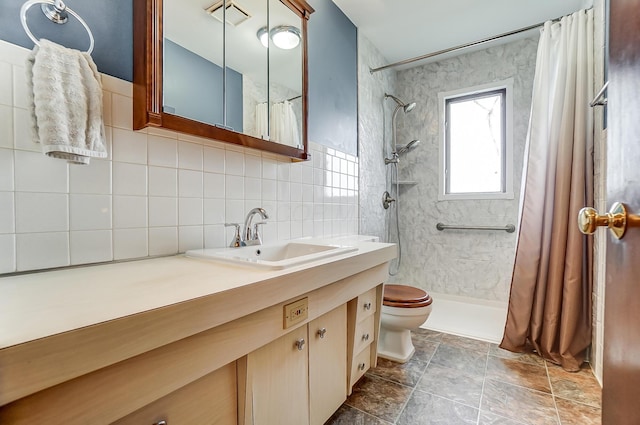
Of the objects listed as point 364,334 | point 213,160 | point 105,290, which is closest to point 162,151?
point 213,160

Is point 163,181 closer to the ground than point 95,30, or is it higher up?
closer to the ground

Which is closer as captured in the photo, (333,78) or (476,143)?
(333,78)

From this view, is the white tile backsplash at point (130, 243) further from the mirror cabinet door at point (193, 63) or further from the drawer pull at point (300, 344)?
the drawer pull at point (300, 344)

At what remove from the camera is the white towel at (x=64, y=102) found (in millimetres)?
747

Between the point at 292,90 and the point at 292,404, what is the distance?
4.78 ft

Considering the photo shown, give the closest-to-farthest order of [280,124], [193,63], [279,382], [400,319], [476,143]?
[279,382] < [193,63] < [280,124] < [400,319] < [476,143]

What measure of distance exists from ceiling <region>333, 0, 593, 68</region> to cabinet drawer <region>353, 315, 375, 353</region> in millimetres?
2133

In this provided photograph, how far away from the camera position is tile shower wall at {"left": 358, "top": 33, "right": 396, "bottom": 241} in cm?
239


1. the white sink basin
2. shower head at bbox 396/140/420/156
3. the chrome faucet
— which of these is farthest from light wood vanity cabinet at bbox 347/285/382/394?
shower head at bbox 396/140/420/156

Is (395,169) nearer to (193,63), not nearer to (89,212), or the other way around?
(193,63)

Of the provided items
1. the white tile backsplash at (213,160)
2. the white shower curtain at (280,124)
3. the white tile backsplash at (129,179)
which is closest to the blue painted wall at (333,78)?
the white shower curtain at (280,124)

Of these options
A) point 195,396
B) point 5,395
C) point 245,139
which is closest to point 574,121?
point 245,139

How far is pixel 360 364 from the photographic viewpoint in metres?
1.42

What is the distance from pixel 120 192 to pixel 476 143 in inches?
115
